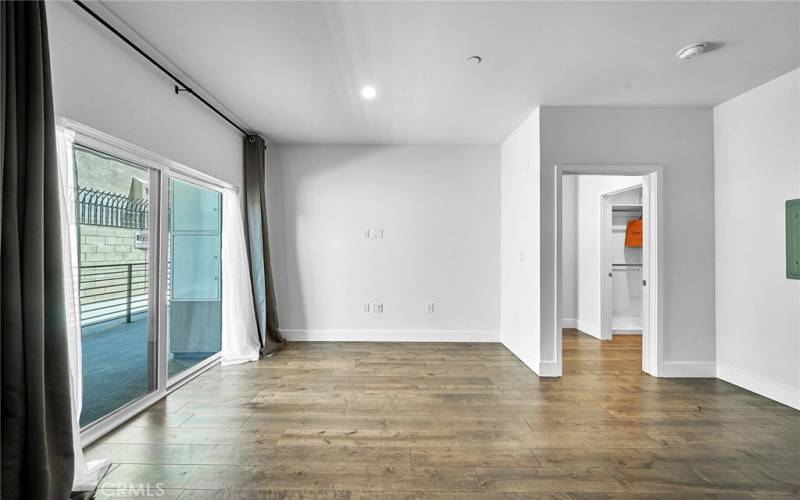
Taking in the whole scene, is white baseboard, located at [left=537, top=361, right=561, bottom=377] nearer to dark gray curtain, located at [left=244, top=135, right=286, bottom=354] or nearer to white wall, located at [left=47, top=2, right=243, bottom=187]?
dark gray curtain, located at [left=244, top=135, right=286, bottom=354]

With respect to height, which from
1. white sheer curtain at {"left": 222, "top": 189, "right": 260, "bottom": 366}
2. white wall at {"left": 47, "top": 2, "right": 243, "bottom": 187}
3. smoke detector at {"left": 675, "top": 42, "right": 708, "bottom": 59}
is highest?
smoke detector at {"left": 675, "top": 42, "right": 708, "bottom": 59}

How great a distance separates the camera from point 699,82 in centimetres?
307

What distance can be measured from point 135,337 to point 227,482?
163 centimetres

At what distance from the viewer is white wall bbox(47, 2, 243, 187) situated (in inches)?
81.0

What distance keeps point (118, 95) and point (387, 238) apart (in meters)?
3.19

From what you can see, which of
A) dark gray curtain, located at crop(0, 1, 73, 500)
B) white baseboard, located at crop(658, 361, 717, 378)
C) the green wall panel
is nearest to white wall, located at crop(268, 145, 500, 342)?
white baseboard, located at crop(658, 361, 717, 378)

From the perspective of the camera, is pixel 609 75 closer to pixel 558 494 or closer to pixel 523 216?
pixel 523 216

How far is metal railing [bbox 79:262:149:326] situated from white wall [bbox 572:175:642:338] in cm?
540

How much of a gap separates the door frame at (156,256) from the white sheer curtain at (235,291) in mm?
512

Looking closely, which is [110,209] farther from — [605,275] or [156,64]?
[605,275]

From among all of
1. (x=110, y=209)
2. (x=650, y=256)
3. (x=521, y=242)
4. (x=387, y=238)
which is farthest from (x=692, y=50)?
(x=110, y=209)

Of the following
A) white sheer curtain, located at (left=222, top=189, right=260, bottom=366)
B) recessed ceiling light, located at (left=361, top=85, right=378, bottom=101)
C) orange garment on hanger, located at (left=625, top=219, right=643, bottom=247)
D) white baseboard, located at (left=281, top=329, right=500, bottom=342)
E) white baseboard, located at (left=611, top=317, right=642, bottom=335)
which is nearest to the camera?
recessed ceiling light, located at (left=361, top=85, right=378, bottom=101)

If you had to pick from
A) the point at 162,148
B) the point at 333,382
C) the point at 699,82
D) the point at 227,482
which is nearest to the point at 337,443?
the point at 227,482

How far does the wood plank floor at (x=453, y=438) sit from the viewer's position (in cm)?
190
